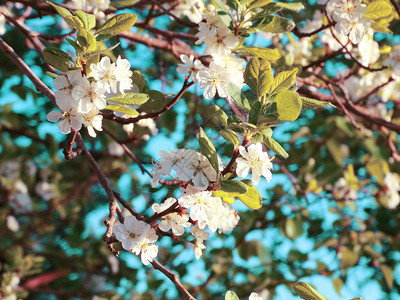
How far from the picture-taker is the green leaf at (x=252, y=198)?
0.86 metres

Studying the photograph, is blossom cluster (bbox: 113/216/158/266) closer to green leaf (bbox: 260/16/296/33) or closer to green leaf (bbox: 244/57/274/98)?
green leaf (bbox: 244/57/274/98)

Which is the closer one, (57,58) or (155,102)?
(57,58)

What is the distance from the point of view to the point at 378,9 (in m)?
1.31

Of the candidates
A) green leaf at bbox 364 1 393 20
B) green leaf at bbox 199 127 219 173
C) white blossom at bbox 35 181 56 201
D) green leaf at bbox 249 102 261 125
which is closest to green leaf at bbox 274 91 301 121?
green leaf at bbox 249 102 261 125

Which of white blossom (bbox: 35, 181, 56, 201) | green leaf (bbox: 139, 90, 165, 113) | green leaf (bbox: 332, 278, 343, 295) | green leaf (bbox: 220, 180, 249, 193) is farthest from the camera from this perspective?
white blossom (bbox: 35, 181, 56, 201)

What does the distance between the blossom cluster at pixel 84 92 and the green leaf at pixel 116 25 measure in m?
0.07

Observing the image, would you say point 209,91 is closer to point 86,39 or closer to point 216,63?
point 216,63

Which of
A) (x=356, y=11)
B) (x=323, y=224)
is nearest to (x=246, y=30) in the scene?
(x=356, y=11)

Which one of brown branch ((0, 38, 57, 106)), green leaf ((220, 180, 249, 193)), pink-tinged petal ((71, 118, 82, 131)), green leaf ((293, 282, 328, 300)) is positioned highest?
brown branch ((0, 38, 57, 106))

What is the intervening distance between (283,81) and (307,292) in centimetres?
40

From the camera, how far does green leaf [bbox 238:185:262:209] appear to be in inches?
34.1

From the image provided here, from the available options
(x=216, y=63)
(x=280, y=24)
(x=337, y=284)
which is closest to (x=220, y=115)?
(x=216, y=63)

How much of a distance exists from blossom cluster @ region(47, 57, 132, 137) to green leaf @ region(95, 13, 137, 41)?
7 centimetres

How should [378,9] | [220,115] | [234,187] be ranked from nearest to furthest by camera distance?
1. [234,187]
2. [220,115]
3. [378,9]
